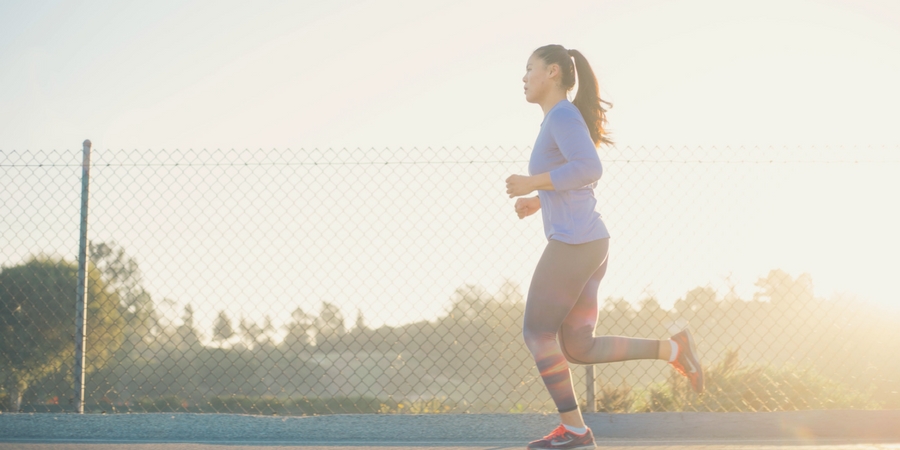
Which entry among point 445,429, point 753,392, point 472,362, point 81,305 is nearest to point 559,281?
point 445,429

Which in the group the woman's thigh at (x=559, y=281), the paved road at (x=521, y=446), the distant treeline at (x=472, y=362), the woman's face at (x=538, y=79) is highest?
the woman's face at (x=538, y=79)

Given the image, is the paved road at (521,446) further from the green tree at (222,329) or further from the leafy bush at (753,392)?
the green tree at (222,329)

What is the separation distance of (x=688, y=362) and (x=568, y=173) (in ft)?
3.22

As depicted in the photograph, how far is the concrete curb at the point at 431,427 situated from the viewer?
10.1 feet

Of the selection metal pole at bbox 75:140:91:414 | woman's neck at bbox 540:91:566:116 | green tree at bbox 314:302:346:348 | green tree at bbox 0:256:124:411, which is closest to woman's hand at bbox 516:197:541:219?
woman's neck at bbox 540:91:566:116

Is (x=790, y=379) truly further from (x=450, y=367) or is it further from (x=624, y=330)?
(x=450, y=367)

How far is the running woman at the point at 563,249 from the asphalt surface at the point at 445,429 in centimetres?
78

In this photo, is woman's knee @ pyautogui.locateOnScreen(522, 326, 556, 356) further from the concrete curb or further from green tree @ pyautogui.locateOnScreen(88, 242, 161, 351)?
green tree @ pyautogui.locateOnScreen(88, 242, 161, 351)

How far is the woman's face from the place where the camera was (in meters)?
2.42

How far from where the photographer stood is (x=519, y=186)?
2.23m

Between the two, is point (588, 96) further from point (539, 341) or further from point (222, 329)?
point (222, 329)

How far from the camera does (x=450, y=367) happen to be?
3.64 meters

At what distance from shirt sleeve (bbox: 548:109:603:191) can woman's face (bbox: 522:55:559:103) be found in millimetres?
163

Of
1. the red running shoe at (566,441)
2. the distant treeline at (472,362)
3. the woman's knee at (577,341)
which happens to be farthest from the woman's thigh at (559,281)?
the distant treeline at (472,362)
